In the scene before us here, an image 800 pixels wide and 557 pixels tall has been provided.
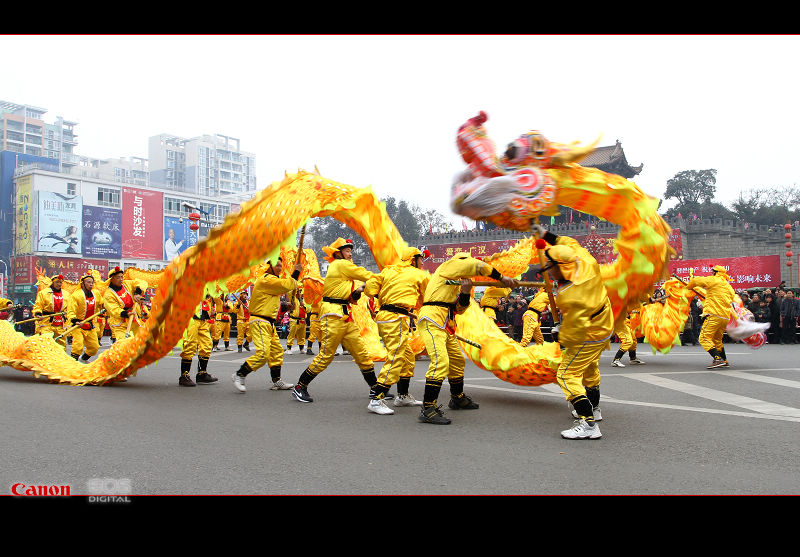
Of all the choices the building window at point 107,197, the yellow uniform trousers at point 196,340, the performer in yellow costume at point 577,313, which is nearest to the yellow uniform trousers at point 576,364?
the performer in yellow costume at point 577,313

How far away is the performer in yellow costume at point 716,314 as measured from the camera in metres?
10.3


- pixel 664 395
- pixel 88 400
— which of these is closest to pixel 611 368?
pixel 664 395

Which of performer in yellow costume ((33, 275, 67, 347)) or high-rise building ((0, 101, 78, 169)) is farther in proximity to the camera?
high-rise building ((0, 101, 78, 169))

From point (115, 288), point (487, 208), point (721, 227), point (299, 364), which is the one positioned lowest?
point (299, 364)

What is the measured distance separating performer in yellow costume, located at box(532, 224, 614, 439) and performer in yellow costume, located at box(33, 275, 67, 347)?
8.95m

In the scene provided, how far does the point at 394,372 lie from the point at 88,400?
3265mm

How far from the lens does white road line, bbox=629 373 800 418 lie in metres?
6.10

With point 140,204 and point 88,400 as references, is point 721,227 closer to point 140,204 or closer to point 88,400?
point 88,400

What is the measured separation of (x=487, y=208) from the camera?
5.34m

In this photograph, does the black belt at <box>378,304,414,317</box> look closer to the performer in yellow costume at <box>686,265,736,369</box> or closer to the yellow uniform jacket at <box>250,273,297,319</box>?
the yellow uniform jacket at <box>250,273,297,319</box>

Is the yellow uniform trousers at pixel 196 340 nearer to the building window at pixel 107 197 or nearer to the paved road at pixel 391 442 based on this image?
the paved road at pixel 391 442

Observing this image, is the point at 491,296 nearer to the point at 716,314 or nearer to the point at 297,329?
the point at 716,314

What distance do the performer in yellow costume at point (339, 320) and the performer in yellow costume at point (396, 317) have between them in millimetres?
253

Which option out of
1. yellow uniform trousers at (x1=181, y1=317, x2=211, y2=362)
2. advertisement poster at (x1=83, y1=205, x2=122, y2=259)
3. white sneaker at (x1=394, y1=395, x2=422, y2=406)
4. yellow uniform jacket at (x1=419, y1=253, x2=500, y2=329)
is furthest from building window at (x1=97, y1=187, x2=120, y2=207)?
yellow uniform jacket at (x1=419, y1=253, x2=500, y2=329)
